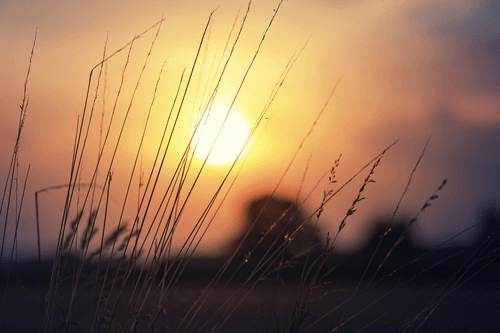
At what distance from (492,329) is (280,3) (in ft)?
6.34

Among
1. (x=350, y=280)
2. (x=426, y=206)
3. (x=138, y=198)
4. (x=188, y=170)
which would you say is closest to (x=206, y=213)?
(x=188, y=170)

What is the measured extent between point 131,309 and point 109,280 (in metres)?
0.29

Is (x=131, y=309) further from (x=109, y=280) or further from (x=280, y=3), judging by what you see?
(x=280, y=3)

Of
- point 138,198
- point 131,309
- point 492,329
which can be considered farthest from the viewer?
point 492,329

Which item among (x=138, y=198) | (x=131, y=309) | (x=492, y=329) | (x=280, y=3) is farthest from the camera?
(x=492, y=329)

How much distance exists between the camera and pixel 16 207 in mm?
1633

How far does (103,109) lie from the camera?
65.1 inches

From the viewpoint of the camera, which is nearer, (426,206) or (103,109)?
(426,206)

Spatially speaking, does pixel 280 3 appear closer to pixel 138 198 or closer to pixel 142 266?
pixel 138 198

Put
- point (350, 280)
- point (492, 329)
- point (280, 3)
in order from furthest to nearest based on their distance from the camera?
point (350, 280) → point (492, 329) → point (280, 3)

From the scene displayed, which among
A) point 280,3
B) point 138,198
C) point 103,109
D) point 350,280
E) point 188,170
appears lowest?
point 350,280

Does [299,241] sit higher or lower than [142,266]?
higher

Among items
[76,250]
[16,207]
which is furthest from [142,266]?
[16,207]

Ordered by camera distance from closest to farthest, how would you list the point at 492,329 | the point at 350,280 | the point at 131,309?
1. the point at 131,309
2. the point at 492,329
3. the point at 350,280
